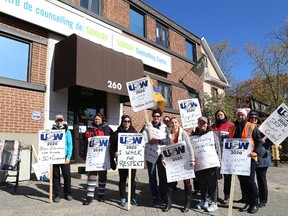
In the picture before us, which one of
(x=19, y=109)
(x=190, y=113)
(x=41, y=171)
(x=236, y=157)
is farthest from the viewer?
(x=19, y=109)

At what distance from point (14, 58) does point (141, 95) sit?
5.14m

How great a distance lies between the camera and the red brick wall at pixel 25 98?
332 inches

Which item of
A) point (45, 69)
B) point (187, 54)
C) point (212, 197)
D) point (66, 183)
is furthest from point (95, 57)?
point (187, 54)

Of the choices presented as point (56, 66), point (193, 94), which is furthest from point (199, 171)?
point (193, 94)

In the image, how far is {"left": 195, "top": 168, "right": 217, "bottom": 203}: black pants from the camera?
5324 mm

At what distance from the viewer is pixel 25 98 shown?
29.3 ft

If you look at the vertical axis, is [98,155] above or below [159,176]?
above

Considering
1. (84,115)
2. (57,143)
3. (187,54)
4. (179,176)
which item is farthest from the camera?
(187,54)

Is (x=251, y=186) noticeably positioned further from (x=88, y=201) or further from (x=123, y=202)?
(x=88, y=201)

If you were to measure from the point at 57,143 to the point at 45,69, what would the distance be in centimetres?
450

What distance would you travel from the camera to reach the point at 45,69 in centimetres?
966

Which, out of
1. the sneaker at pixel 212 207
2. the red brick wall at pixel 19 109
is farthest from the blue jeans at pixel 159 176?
the red brick wall at pixel 19 109

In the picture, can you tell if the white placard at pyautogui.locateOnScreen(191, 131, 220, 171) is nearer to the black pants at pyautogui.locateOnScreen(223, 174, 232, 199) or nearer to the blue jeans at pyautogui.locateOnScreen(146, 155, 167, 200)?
the blue jeans at pyautogui.locateOnScreen(146, 155, 167, 200)

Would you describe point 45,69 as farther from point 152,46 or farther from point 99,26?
point 152,46
